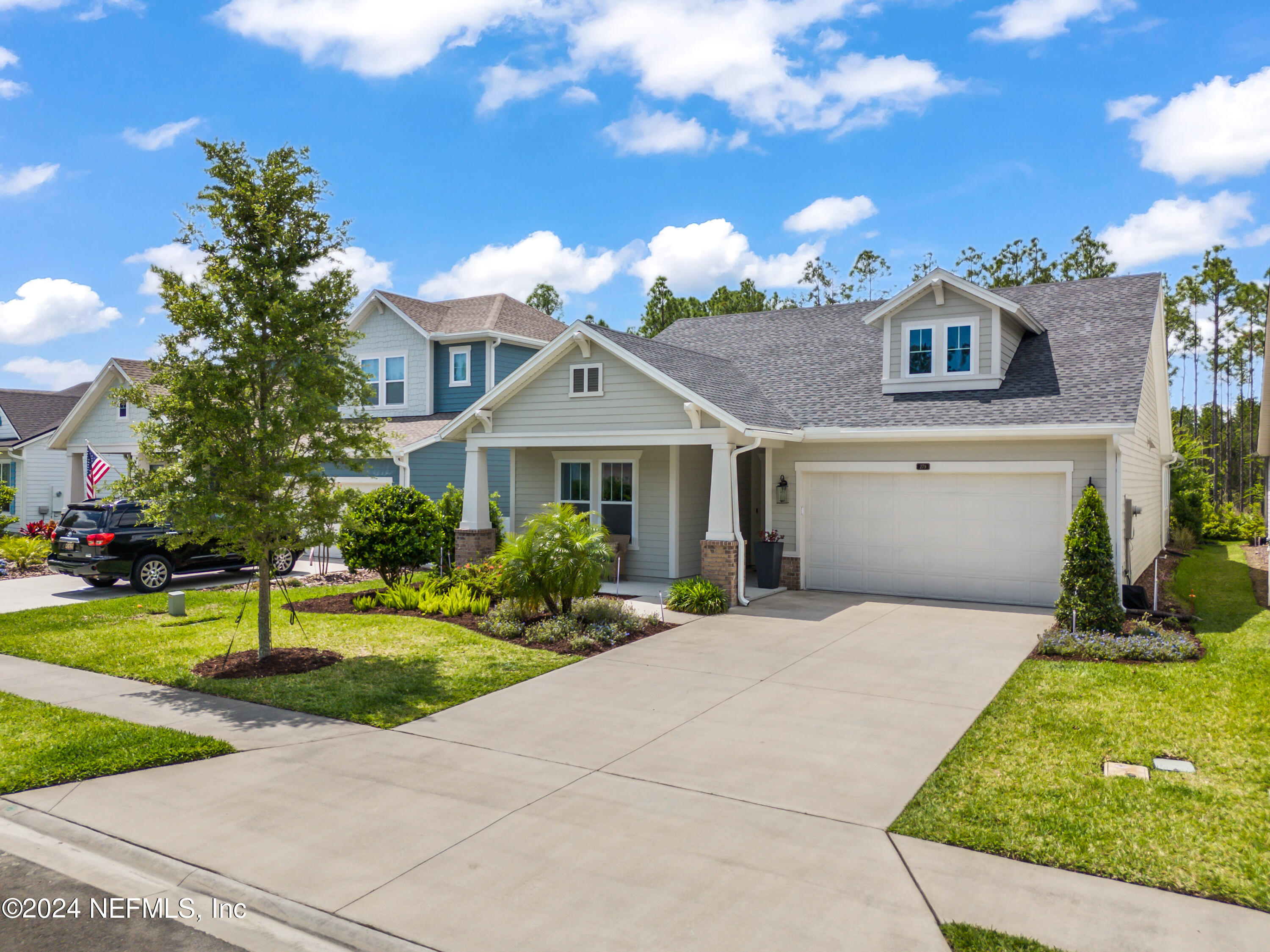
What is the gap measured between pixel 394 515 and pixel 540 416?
137 inches

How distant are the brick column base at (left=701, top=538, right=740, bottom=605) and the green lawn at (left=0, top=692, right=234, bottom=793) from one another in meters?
8.64

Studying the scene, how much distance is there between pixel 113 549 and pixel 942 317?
55.0 feet

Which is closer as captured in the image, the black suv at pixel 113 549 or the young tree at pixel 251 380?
the young tree at pixel 251 380

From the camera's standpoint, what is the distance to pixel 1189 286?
38.9 m

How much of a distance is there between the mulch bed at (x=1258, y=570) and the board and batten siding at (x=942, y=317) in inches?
253

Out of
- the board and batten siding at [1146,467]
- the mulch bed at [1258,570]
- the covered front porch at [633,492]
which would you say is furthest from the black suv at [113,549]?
the mulch bed at [1258,570]

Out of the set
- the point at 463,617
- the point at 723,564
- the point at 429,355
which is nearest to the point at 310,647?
the point at 463,617

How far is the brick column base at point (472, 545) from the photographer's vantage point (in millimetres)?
16875

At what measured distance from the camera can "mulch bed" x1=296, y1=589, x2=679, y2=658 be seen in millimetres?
11375

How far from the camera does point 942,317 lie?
635 inches

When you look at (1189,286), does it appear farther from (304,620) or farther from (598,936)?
(598,936)

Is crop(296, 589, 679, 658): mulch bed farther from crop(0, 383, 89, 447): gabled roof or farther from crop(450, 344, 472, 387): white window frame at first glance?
crop(0, 383, 89, 447): gabled roof

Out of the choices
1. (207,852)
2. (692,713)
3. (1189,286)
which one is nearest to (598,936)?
(207,852)

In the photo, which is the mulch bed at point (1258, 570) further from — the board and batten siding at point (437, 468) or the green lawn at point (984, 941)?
the board and batten siding at point (437, 468)
